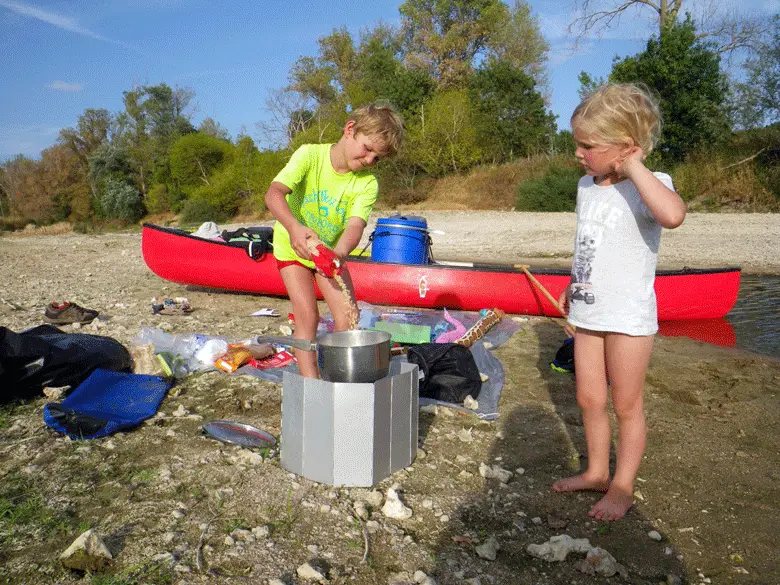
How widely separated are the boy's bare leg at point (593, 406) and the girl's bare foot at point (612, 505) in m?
0.12

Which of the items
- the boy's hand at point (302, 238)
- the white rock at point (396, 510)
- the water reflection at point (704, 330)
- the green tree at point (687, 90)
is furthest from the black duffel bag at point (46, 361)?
the green tree at point (687, 90)

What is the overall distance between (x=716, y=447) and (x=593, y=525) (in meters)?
1.21

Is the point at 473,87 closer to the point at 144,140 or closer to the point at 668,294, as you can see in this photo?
the point at 668,294

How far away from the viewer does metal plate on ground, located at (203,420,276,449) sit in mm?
3152

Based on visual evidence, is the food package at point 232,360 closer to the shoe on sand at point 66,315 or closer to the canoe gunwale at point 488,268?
the shoe on sand at point 66,315

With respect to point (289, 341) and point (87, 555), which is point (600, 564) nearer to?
point (289, 341)

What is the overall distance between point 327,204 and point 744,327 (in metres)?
5.24

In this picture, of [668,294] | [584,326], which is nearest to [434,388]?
[584,326]

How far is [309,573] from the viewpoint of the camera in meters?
2.10

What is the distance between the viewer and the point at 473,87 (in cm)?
3136

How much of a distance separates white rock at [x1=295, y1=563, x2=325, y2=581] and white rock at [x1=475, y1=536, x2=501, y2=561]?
59 cm

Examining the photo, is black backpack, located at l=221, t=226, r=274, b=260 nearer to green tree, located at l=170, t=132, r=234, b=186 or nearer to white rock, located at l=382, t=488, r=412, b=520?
white rock, located at l=382, t=488, r=412, b=520

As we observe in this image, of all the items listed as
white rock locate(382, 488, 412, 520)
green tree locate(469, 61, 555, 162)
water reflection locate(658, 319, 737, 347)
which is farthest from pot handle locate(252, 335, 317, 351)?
green tree locate(469, 61, 555, 162)

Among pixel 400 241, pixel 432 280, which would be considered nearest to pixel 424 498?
pixel 432 280
